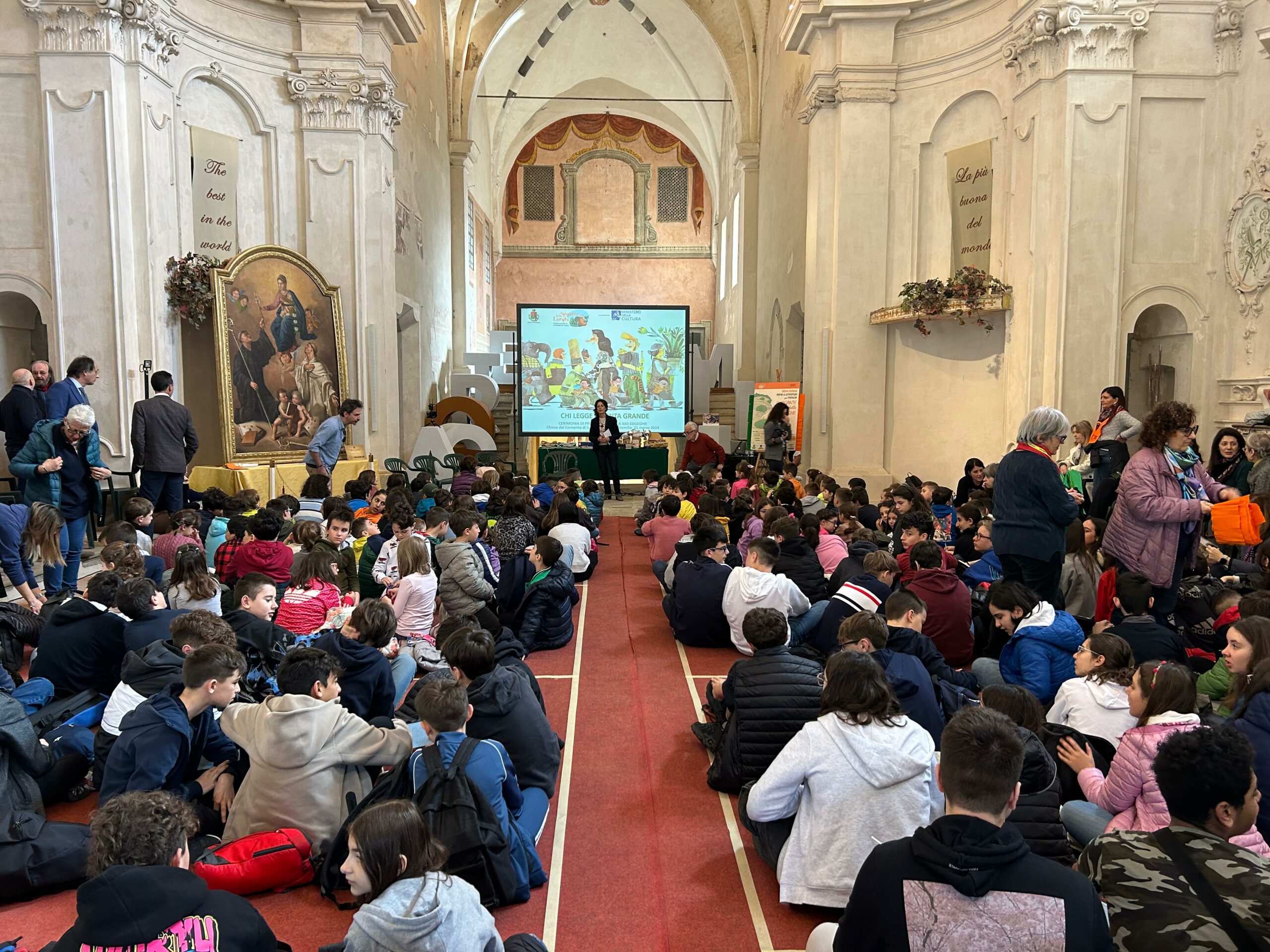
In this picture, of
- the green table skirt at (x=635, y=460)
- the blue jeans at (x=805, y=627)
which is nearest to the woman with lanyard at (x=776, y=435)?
the green table skirt at (x=635, y=460)

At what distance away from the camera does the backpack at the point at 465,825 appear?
A: 10.1 ft

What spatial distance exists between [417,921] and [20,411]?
766 centimetres

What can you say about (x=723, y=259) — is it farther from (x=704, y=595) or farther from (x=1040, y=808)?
(x=1040, y=808)

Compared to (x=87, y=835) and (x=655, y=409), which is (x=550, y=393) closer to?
(x=655, y=409)

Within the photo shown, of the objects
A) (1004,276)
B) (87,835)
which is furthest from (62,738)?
(1004,276)

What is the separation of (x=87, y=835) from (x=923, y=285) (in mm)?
11826

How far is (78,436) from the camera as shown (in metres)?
7.24

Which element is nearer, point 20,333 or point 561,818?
point 561,818

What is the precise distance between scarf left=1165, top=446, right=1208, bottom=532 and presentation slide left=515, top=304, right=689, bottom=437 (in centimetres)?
1217

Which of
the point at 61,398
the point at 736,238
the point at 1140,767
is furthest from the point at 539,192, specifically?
the point at 1140,767

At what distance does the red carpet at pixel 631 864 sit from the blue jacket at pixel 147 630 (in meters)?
0.76

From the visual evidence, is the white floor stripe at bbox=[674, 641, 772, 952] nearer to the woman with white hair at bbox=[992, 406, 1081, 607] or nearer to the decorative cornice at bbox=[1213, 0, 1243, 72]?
the woman with white hair at bbox=[992, 406, 1081, 607]

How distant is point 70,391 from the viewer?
7957 mm

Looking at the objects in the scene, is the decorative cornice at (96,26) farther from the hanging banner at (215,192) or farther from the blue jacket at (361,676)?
the blue jacket at (361,676)
